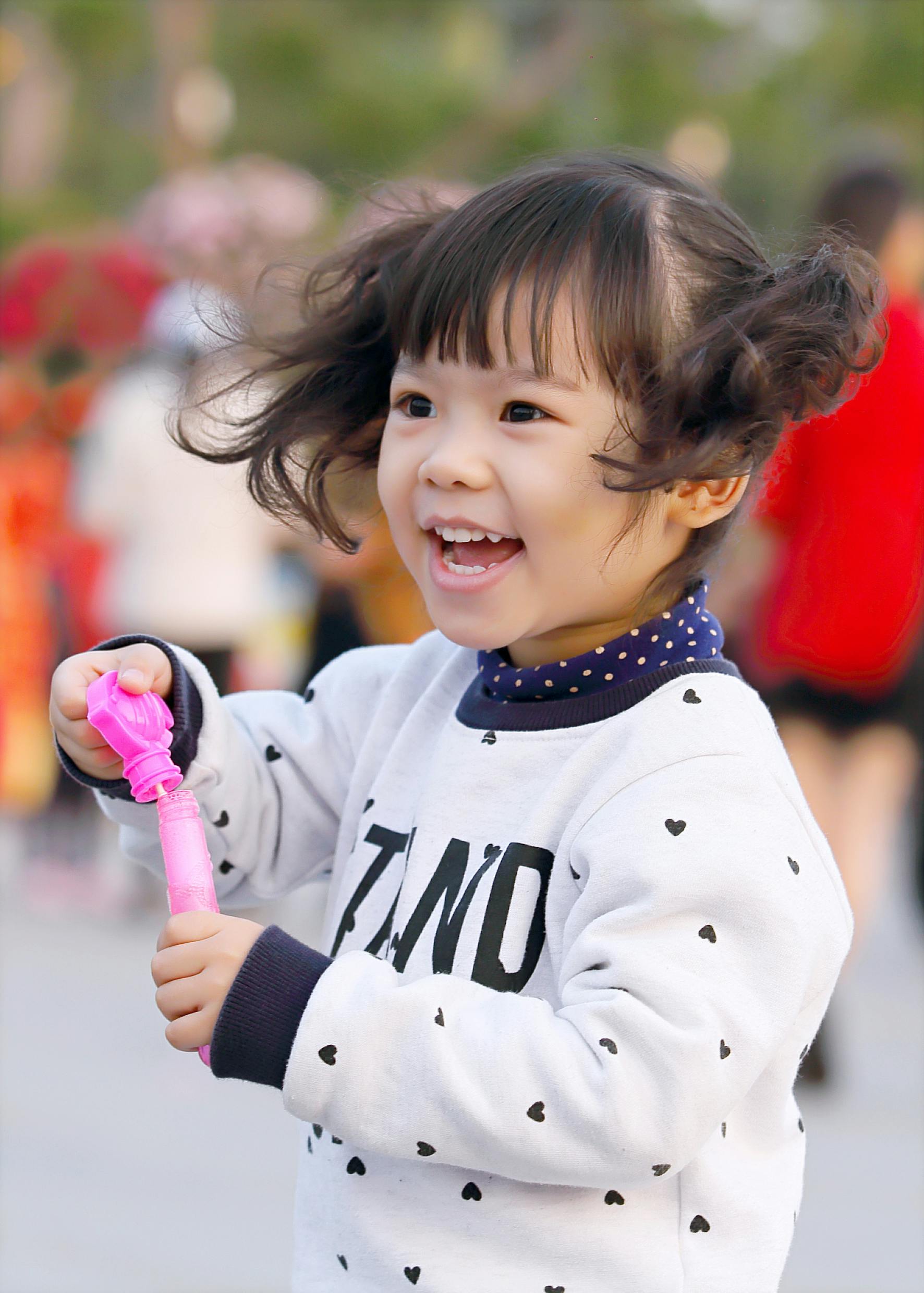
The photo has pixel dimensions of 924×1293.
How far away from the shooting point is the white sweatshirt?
2.98 ft

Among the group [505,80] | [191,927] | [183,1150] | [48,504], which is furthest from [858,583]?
[505,80]

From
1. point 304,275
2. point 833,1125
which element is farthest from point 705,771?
point 833,1125

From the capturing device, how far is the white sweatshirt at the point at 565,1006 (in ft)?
2.98

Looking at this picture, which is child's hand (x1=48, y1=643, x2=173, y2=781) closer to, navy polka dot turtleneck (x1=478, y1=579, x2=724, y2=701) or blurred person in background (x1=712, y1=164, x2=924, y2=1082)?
navy polka dot turtleneck (x1=478, y1=579, x2=724, y2=701)

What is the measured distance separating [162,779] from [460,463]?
30 centimetres

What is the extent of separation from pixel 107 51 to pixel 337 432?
1397 cm

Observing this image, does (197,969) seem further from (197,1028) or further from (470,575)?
(470,575)

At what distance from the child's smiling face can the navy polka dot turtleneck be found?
0.10 ft

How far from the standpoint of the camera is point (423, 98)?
44.0 feet

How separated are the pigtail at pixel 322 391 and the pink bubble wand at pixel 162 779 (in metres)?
0.28

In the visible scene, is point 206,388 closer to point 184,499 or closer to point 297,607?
point 184,499

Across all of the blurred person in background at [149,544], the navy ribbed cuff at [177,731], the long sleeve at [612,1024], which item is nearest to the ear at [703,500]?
the long sleeve at [612,1024]

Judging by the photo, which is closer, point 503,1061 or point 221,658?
point 503,1061

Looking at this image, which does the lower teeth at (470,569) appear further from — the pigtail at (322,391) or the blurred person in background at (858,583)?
the blurred person in background at (858,583)
